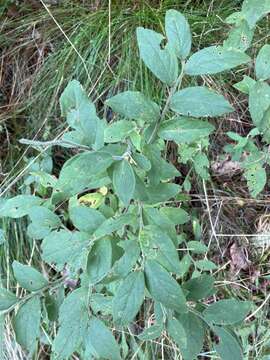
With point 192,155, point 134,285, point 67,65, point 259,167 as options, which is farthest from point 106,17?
point 134,285

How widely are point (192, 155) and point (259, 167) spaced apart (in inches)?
9.2

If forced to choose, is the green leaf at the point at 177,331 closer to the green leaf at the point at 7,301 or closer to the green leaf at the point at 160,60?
the green leaf at the point at 7,301

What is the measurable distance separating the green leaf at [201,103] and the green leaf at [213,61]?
1.1 inches

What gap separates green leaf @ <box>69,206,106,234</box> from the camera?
31.2 inches

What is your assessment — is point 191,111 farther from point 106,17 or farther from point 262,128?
point 106,17

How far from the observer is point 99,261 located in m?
0.75

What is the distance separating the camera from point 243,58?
2.25 ft

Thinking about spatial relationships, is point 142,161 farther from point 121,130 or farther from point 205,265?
point 205,265

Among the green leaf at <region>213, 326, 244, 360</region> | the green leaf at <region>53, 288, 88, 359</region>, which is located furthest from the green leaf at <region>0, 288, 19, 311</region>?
the green leaf at <region>213, 326, 244, 360</region>

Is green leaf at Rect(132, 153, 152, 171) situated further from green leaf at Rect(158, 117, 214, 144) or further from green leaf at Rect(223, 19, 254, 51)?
green leaf at Rect(223, 19, 254, 51)

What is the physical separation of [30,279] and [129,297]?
0.76ft

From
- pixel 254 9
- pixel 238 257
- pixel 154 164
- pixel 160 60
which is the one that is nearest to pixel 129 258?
pixel 154 164

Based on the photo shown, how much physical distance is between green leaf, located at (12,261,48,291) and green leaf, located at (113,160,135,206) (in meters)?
0.25

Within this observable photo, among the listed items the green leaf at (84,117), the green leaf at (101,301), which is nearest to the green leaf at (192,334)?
the green leaf at (101,301)
